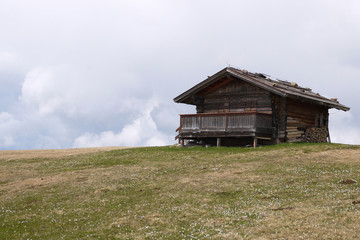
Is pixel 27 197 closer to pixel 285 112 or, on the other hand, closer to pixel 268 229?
pixel 268 229

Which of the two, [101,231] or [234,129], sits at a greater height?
[234,129]

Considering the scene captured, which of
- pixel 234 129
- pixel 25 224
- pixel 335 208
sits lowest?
pixel 25 224

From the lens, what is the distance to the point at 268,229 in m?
18.0

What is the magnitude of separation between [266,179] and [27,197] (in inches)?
627

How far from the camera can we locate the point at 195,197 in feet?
82.0

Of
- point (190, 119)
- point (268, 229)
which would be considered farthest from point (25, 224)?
point (190, 119)

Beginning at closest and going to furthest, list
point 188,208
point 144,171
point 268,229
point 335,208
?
point 268,229 < point 335,208 < point 188,208 < point 144,171

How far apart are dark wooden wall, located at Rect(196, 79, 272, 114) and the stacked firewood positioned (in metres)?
4.98

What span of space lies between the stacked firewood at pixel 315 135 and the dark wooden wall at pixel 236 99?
498cm

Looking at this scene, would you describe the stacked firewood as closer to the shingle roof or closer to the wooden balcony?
the shingle roof

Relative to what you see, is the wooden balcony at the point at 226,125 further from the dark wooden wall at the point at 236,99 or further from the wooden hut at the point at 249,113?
the dark wooden wall at the point at 236,99

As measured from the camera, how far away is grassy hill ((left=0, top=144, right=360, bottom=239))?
19172mm

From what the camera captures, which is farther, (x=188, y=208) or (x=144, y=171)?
(x=144, y=171)

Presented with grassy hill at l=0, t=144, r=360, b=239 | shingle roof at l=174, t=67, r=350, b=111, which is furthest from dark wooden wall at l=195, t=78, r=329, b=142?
grassy hill at l=0, t=144, r=360, b=239
